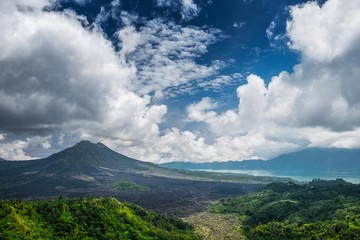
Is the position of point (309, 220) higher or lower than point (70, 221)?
lower

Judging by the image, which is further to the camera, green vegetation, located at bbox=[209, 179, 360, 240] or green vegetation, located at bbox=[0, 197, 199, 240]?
green vegetation, located at bbox=[209, 179, 360, 240]

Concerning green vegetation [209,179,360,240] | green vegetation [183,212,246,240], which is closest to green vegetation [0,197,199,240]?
green vegetation [183,212,246,240]

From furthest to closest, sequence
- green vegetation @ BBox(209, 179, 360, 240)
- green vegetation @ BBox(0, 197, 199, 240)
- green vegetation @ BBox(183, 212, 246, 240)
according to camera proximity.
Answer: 1. green vegetation @ BBox(183, 212, 246, 240)
2. green vegetation @ BBox(209, 179, 360, 240)
3. green vegetation @ BBox(0, 197, 199, 240)

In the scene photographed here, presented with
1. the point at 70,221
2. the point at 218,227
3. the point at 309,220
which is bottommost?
the point at 218,227

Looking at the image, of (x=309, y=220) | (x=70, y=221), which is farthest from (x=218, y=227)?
(x=70, y=221)

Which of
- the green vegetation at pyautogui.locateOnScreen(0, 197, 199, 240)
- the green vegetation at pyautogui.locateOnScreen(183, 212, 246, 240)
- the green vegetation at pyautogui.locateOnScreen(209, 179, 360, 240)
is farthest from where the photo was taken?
the green vegetation at pyautogui.locateOnScreen(183, 212, 246, 240)

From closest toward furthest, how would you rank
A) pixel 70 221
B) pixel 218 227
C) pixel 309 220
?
pixel 70 221
pixel 309 220
pixel 218 227

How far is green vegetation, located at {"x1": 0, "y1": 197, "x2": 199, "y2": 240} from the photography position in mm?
23453

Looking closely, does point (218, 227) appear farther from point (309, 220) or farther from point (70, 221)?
point (70, 221)

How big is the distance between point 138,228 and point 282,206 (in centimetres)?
4761

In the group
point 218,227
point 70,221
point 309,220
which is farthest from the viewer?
point 218,227

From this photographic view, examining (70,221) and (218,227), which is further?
(218,227)

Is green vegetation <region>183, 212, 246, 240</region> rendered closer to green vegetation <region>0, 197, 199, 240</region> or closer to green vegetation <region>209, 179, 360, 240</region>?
green vegetation <region>209, 179, 360, 240</region>

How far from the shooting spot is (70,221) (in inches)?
1149
